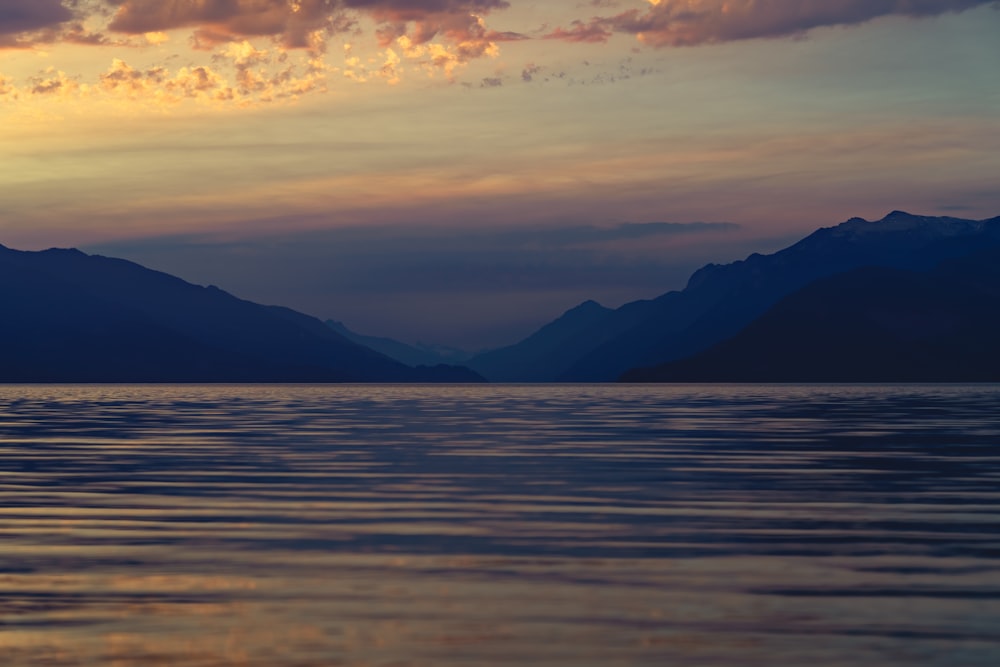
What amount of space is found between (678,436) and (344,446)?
56.5ft

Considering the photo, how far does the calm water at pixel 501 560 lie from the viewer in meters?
16.0

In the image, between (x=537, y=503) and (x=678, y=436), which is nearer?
(x=537, y=503)

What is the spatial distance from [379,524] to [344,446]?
28.7m

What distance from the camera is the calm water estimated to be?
16.0 m

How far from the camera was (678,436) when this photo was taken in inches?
2547

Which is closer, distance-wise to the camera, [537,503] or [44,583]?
[44,583]

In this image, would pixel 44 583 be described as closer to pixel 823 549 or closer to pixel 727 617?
pixel 727 617

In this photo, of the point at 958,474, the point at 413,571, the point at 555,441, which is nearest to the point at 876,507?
the point at 958,474

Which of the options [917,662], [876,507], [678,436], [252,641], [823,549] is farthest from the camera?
[678,436]

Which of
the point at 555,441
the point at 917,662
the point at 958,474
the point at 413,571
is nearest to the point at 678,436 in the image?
the point at 555,441

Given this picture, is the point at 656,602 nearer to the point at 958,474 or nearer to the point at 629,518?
the point at 629,518

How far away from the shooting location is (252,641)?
16.1 meters

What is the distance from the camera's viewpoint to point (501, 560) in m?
22.7

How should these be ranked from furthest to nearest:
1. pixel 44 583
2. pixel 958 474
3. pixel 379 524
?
1. pixel 958 474
2. pixel 379 524
3. pixel 44 583
